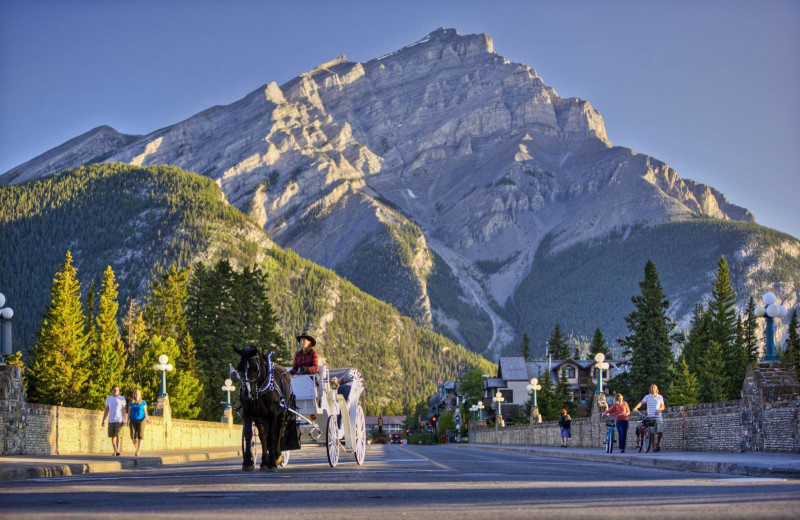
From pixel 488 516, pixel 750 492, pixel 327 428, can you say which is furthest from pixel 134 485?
pixel 750 492

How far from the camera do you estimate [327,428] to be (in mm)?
20109

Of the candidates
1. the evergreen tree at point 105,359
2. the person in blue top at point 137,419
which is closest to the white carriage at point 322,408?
the person in blue top at point 137,419

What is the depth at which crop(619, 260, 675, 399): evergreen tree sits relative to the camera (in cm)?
7788

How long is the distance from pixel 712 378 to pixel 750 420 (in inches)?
2154

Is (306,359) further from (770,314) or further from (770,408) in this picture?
(770,314)

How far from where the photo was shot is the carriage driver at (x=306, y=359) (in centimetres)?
2066

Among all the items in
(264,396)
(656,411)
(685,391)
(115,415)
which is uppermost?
(264,396)

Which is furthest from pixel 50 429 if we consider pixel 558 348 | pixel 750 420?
pixel 558 348

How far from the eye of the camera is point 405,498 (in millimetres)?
12297

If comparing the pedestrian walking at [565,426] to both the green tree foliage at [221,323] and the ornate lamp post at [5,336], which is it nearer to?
the ornate lamp post at [5,336]

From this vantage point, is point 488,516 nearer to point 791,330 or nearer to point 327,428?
point 327,428

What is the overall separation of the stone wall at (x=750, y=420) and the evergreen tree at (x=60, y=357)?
54420 millimetres

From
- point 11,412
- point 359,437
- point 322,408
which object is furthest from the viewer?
point 11,412

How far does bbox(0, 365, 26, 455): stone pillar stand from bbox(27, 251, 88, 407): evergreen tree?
4961 cm
